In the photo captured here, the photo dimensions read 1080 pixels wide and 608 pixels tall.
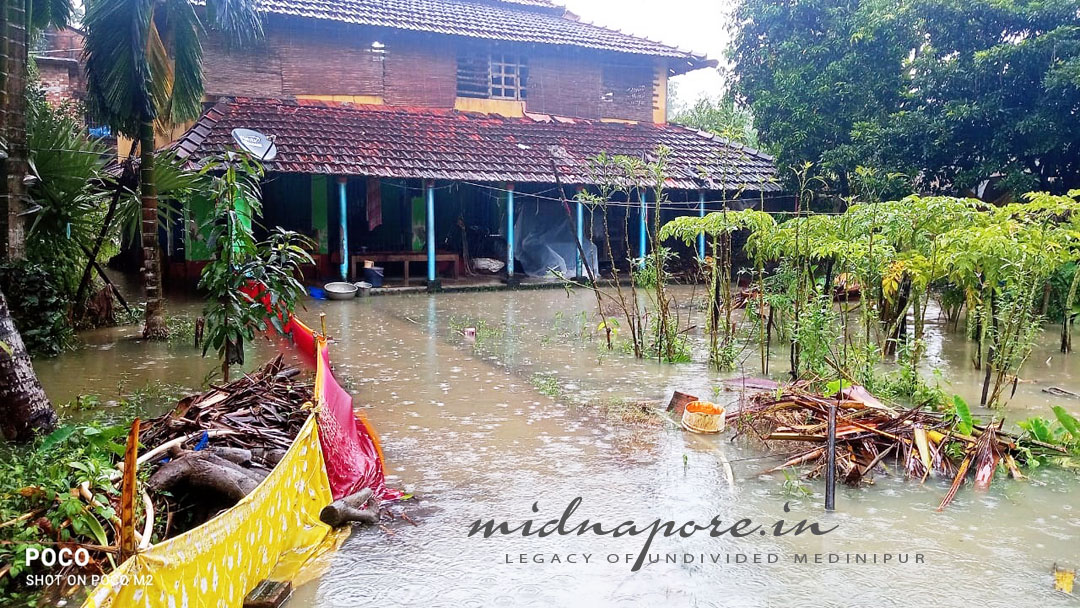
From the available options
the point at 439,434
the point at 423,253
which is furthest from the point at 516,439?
the point at 423,253

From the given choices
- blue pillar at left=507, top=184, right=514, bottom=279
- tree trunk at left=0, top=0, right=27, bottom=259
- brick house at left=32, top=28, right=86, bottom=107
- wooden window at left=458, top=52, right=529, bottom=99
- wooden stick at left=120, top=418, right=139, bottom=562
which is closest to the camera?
wooden stick at left=120, top=418, right=139, bottom=562

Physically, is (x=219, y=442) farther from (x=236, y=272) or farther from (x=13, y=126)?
(x=13, y=126)

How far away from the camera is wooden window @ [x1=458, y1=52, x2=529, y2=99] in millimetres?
19609

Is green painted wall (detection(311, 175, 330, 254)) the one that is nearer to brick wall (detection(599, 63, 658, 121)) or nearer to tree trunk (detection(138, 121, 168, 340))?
tree trunk (detection(138, 121, 168, 340))

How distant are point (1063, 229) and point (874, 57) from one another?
991 cm

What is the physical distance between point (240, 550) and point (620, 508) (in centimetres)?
234

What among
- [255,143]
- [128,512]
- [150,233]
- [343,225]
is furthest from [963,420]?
[343,225]

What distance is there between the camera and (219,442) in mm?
5102

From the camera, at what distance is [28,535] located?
3.62m

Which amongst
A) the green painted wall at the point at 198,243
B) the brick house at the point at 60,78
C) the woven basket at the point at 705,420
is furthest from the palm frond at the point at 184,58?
the brick house at the point at 60,78

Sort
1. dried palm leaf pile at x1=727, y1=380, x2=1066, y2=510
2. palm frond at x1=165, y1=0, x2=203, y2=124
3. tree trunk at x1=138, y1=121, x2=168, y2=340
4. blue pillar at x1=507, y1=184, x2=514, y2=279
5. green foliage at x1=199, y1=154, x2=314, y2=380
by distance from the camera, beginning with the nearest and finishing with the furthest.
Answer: dried palm leaf pile at x1=727, y1=380, x2=1066, y2=510
green foliage at x1=199, y1=154, x2=314, y2=380
palm frond at x1=165, y1=0, x2=203, y2=124
tree trunk at x1=138, y1=121, x2=168, y2=340
blue pillar at x1=507, y1=184, x2=514, y2=279

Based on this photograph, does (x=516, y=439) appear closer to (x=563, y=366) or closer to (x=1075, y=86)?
(x=563, y=366)

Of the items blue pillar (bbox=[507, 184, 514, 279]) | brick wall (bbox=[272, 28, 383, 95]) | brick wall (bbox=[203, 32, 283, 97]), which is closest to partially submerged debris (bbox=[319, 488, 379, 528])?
blue pillar (bbox=[507, 184, 514, 279])

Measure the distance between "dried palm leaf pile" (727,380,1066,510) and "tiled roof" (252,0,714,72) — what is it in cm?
1428
